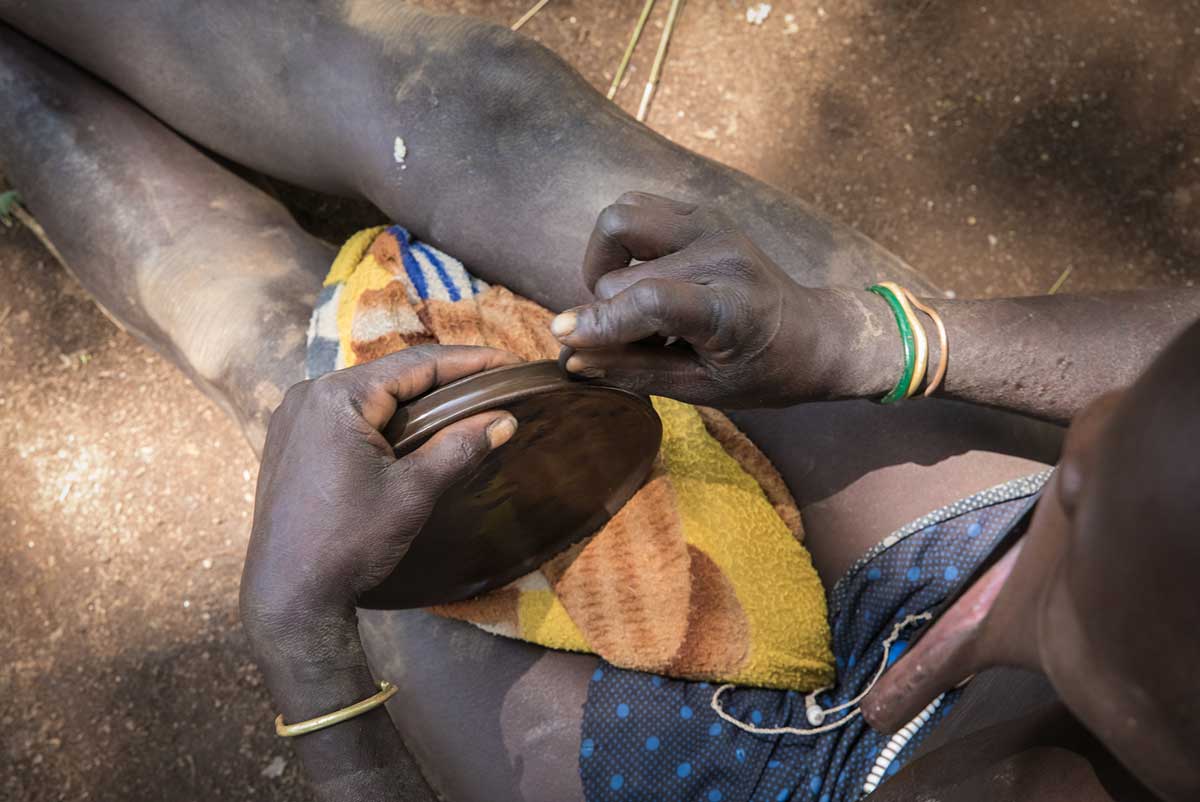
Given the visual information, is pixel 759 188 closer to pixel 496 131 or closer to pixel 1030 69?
pixel 496 131

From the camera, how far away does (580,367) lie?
1041 mm

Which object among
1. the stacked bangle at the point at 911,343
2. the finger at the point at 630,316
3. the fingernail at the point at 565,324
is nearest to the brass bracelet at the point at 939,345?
the stacked bangle at the point at 911,343

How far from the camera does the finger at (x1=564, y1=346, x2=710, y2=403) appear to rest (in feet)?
3.45

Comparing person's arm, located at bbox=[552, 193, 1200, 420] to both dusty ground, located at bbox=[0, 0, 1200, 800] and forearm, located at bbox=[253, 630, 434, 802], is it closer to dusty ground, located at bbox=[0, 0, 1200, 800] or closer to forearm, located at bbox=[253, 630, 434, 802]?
forearm, located at bbox=[253, 630, 434, 802]

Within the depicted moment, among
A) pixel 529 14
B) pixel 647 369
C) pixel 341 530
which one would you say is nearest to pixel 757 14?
pixel 529 14

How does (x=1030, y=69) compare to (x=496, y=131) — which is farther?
(x=1030, y=69)

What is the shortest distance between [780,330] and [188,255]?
3.63 feet

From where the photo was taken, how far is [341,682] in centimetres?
113

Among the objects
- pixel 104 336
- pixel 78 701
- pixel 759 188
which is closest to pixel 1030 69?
pixel 759 188

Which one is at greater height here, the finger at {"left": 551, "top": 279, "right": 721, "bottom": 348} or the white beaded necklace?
the finger at {"left": 551, "top": 279, "right": 721, "bottom": 348}

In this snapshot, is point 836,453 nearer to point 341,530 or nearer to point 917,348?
point 917,348

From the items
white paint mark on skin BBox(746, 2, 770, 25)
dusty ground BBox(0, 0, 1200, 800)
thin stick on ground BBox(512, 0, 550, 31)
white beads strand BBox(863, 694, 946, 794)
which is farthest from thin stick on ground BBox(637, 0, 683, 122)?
white beads strand BBox(863, 694, 946, 794)

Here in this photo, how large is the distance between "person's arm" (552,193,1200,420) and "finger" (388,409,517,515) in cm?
11

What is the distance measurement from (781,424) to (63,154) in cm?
138
